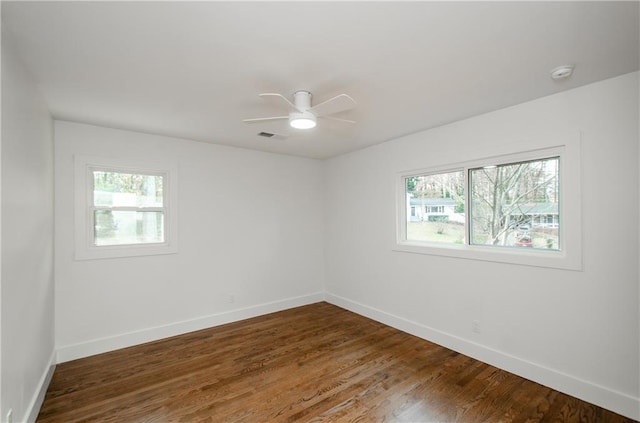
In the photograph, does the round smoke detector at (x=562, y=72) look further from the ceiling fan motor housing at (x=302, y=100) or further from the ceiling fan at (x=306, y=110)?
the ceiling fan motor housing at (x=302, y=100)

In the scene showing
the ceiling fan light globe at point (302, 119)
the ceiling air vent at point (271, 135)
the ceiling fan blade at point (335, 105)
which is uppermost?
the ceiling air vent at point (271, 135)

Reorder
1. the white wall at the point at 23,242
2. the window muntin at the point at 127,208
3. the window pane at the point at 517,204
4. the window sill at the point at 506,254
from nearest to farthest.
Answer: the white wall at the point at 23,242 → the window sill at the point at 506,254 → the window pane at the point at 517,204 → the window muntin at the point at 127,208

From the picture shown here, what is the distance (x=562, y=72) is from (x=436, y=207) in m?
1.85

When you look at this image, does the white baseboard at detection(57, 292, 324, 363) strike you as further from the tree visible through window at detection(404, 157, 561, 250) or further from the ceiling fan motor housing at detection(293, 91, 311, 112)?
the ceiling fan motor housing at detection(293, 91, 311, 112)

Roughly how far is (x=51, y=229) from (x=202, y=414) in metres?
2.33

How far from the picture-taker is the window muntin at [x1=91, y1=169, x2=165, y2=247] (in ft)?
11.0

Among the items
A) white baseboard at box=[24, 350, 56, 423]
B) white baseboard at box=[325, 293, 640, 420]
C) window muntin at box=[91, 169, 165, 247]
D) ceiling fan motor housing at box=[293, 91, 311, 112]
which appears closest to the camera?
white baseboard at box=[24, 350, 56, 423]

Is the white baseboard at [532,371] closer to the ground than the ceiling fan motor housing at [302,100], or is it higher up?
closer to the ground

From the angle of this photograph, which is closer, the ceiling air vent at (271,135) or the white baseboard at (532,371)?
the white baseboard at (532,371)

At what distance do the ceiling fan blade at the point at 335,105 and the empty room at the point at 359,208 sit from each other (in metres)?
0.03

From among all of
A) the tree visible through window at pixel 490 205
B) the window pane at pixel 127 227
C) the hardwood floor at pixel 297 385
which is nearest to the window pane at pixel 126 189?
the window pane at pixel 127 227

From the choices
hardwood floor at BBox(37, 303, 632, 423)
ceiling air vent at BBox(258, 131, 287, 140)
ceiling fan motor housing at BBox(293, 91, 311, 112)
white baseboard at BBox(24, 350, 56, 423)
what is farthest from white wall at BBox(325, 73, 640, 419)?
white baseboard at BBox(24, 350, 56, 423)

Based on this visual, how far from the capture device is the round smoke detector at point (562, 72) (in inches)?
81.8

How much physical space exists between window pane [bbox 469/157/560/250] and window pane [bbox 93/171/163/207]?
378 centimetres
